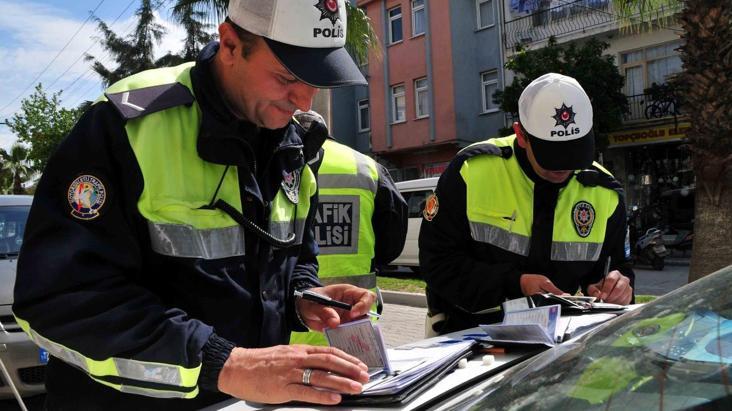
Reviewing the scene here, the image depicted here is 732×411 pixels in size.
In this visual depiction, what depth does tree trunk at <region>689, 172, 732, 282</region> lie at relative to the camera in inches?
246

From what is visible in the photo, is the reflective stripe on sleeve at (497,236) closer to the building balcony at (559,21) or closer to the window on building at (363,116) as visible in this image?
the building balcony at (559,21)

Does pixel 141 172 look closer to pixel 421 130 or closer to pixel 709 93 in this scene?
pixel 709 93

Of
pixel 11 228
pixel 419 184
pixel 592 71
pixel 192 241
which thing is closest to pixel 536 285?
pixel 192 241

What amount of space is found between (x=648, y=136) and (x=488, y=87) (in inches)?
212

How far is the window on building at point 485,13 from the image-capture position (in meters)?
18.5

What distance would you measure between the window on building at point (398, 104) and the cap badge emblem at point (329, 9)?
19044mm

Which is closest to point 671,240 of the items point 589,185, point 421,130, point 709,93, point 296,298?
point 709,93

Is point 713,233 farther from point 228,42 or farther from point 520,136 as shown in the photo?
point 228,42

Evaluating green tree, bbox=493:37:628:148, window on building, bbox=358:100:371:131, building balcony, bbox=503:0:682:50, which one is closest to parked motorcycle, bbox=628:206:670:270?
green tree, bbox=493:37:628:148

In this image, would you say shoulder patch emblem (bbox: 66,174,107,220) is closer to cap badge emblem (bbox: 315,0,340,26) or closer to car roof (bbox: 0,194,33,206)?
cap badge emblem (bbox: 315,0,340,26)

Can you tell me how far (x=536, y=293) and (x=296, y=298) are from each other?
942mm

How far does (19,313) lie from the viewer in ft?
3.87

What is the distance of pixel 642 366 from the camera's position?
119cm

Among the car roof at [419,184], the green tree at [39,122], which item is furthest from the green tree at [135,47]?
the car roof at [419,184]
